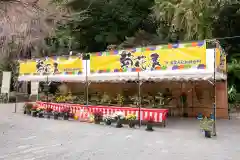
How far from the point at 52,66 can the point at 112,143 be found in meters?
9.13

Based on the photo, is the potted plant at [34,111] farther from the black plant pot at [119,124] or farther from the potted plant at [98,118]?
the black plant pot at [119,124]

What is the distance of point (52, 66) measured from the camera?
1692 cm

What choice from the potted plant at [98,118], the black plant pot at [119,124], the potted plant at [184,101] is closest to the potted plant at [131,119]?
the black plant pot at [119,124]

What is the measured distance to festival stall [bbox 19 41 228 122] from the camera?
39.3 ft

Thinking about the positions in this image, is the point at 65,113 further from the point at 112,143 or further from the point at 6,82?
the point at 6,82

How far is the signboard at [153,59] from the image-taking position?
11844 millimetres

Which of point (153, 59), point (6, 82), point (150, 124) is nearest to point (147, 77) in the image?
point (153, 59)

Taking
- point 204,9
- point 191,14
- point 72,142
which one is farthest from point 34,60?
point 204,9

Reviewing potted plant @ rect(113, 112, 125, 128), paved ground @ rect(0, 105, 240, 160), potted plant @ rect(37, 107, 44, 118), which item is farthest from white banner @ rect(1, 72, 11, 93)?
potted plant @ rect(113, 112, 125, 128)

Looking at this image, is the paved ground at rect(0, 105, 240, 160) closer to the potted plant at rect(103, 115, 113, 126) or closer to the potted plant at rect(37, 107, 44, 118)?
the potted plant at rect(103, 115, 113, 126)

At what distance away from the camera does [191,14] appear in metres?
19.8

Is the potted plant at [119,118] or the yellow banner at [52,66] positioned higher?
the yellow banner at [52,66]

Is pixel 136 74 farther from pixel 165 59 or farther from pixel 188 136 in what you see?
pixel 188 136

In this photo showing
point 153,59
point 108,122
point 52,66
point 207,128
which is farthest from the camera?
point 52,66
